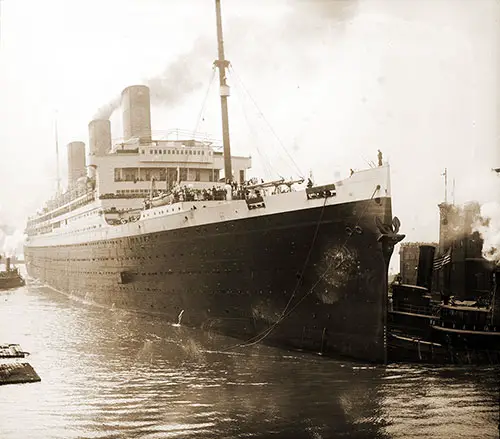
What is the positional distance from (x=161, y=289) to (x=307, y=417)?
9180 millimetres

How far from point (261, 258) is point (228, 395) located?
4.02 metres

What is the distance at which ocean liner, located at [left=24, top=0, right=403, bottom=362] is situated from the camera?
11906mm

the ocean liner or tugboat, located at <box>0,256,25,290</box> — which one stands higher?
the ocean liner

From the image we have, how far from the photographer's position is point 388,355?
12391 mm

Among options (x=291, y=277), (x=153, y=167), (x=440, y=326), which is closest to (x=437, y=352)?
(x=440, y=326)

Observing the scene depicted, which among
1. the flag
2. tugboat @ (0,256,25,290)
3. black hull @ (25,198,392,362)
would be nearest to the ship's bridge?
black hull @ (25,198,392,362)

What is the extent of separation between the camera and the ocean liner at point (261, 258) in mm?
11906

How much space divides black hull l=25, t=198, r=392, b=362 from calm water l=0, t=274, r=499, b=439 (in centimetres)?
55

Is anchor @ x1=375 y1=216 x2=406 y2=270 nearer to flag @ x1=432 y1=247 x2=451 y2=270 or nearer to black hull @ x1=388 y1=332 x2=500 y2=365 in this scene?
black hull @ x1=388 y1=332 x2=500 y2=365

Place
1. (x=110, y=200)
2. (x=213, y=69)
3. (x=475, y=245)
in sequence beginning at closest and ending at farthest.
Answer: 1. (x=213, y=69)
2. (x=475, y=245)
3. (x=110, y=200)

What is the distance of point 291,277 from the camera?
12703 millimetres

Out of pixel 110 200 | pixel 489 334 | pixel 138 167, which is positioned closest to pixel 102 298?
pixel 110 200

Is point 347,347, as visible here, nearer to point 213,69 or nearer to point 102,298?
point 213,69

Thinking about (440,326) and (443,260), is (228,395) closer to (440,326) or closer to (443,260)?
(440,326)
